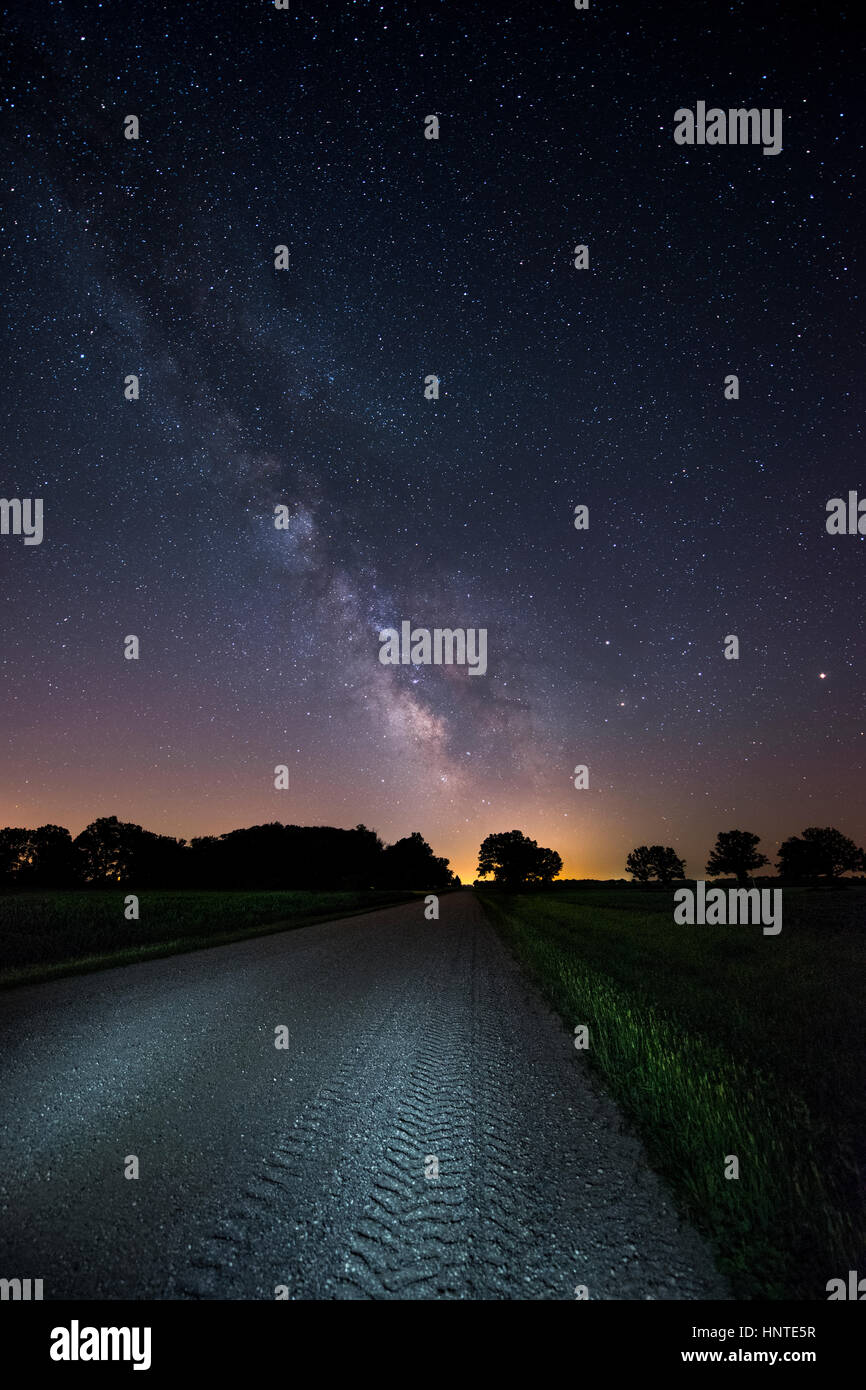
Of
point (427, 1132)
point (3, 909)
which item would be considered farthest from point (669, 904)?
point (427, 1132)

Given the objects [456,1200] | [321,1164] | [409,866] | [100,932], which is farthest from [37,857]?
[456,1200]

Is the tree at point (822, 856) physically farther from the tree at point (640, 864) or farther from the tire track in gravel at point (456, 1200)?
the tire track in gravel at point (456, 1200)

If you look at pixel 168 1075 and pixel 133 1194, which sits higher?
pixel 133 1194

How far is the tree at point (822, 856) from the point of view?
10400 cm

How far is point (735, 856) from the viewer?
117625 millimetres

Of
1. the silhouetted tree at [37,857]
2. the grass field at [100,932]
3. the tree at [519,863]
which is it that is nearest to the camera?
the grass field at [100,932]

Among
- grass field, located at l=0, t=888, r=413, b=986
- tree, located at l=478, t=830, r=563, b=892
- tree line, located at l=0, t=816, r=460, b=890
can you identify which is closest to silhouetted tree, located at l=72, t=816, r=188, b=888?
tree line, located at l=0, t=816, r=460, b=890

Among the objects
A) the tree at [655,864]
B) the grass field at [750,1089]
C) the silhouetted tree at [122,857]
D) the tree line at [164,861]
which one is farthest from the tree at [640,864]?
the grass field at [750,1089]

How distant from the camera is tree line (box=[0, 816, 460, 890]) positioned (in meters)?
92.1

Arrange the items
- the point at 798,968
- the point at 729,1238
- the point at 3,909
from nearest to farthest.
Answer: the point at 729,1238 < the point at 798,968 < the point at 3,909

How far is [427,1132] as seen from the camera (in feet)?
14.8

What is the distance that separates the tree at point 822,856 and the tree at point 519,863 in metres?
46.0

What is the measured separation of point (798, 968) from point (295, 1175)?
1252 cm
